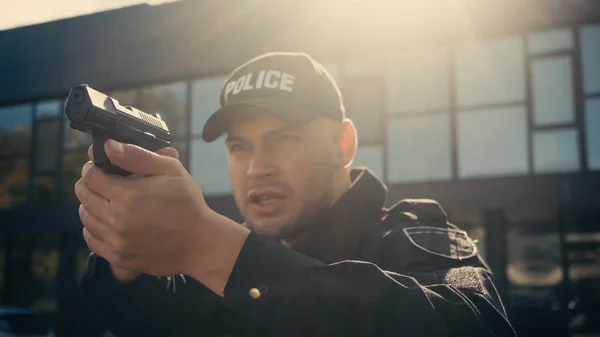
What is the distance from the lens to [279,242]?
1335mm

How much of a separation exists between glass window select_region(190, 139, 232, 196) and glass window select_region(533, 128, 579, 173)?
5.38 meters

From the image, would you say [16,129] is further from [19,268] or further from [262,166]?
[262,166]

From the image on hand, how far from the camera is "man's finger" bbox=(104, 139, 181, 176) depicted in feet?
3.92

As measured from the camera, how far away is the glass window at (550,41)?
9875mm

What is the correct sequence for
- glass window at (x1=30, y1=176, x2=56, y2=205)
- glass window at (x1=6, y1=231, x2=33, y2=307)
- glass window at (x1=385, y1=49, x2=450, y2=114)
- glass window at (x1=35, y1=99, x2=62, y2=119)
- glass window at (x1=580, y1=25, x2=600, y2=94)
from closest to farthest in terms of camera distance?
1. glass window at (x1=580, y1=25, x2=600, y2=94)
2. glass window at (x1=385, y1=49, x2=450, y2=114)
3. glass window at (x1=30, y1=176, x2=56, y2=205)
4. glass window at (x1=35, y1=99, x2=62, y2=119)
5. glass window at (x1=6, y1=231, x2=33, y2=307)

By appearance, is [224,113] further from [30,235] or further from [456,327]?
[30,235]

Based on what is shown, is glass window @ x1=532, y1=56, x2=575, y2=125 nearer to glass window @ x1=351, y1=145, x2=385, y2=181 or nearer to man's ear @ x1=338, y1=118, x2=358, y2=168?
glass window @ x1=351, y1=145, x2=385, y2=181

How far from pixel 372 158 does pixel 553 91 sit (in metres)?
3.10

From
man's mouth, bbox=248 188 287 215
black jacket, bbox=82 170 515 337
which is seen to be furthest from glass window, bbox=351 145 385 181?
man's mouth, bbox=248 188 287 215

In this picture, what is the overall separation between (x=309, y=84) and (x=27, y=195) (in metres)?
13.1

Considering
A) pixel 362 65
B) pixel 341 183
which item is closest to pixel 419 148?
pixel 362 65

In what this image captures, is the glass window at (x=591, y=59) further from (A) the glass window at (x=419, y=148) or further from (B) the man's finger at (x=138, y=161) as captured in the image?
(B) the man's finger at (x=138, y=161)

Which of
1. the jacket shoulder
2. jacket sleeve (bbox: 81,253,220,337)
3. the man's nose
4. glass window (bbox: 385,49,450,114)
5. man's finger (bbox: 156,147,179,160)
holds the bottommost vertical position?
jacket sleeve (bbox: 81,253,220,337)

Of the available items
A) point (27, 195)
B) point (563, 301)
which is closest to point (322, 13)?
point (563, 301)
